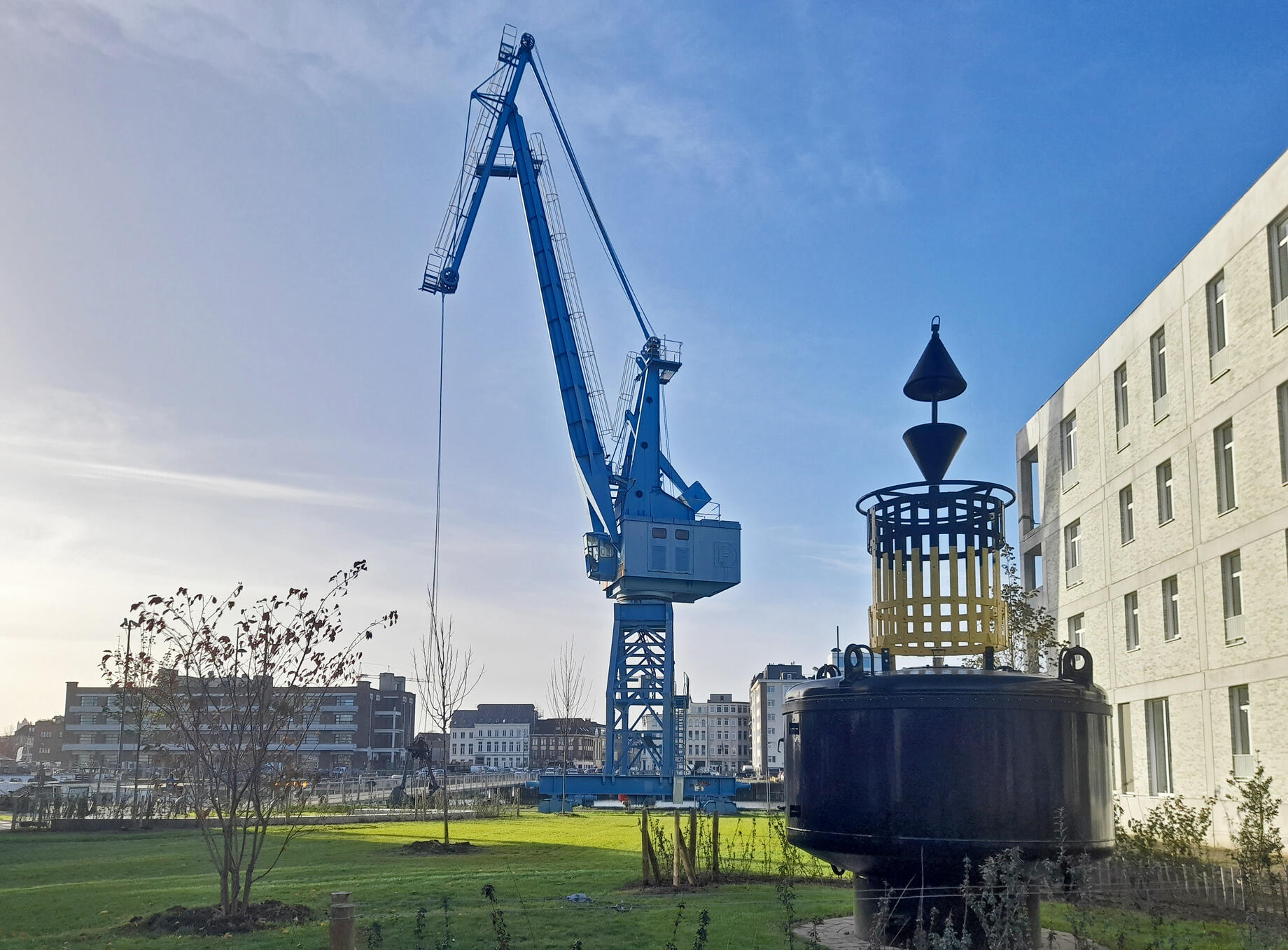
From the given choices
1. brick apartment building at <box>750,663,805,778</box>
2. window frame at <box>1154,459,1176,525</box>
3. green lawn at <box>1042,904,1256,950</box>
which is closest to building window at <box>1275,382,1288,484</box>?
window frame at <box>1154,459,1176,525</box>

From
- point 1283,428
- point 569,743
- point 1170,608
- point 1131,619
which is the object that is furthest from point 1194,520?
point 569,743

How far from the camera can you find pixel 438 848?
22.8 m

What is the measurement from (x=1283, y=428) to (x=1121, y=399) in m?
9.18

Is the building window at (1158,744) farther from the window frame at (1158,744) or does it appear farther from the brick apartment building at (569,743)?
the brick apartment building at (569,743)

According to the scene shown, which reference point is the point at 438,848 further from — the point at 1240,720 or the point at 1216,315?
the point at 1216,315

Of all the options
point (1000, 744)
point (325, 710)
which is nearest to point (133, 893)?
point (1000, 744)

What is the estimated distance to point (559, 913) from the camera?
1311cm

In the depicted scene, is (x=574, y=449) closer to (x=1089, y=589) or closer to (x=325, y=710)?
(x=1089, y=589)

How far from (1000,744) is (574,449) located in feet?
141

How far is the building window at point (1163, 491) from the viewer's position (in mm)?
27828

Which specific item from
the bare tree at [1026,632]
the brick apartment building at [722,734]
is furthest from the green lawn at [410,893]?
the brick apartment building at [722,734]

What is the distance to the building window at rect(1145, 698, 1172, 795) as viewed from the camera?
27.5 meters

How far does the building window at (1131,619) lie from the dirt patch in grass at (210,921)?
23.6m

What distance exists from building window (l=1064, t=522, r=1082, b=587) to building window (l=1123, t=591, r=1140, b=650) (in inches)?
155
